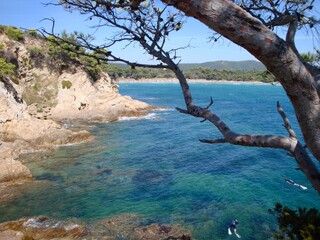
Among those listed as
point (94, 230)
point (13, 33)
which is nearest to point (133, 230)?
point (94, 230)

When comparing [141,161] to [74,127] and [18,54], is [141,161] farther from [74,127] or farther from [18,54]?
[18,54]

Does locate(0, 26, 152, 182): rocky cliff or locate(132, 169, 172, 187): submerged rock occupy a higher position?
locate(0, 26, 152, 182): rocky cliff

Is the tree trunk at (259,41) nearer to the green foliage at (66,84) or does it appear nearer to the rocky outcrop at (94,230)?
the rocky outcrop at (94,230)

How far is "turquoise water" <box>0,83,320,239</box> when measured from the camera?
1559 centimetres

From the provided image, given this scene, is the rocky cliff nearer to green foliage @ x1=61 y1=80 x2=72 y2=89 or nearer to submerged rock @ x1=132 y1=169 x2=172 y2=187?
green foliage @ x1=61 y1=80 x2=72 y2=89

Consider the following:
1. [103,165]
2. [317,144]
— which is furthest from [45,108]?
[317,144]

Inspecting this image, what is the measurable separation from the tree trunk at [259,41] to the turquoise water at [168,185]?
11647 millimetres

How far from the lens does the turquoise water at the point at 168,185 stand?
1559cm

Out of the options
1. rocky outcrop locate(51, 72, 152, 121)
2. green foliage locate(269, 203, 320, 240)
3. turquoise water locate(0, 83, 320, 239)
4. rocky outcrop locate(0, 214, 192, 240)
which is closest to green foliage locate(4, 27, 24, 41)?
rocky outcrop locate(51, 72, 152, 121)

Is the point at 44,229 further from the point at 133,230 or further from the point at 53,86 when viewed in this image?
the point at 53,86

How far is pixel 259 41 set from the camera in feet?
9.62

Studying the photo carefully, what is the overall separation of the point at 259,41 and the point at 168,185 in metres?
17.6

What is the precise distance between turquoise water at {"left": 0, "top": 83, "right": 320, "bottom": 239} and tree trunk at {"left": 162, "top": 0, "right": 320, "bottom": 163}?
38.2 ft

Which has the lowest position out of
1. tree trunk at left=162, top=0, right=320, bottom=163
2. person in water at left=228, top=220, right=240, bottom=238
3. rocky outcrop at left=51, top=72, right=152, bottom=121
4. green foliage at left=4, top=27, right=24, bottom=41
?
person in water at left=228, top=220, right=240, bottom=238
